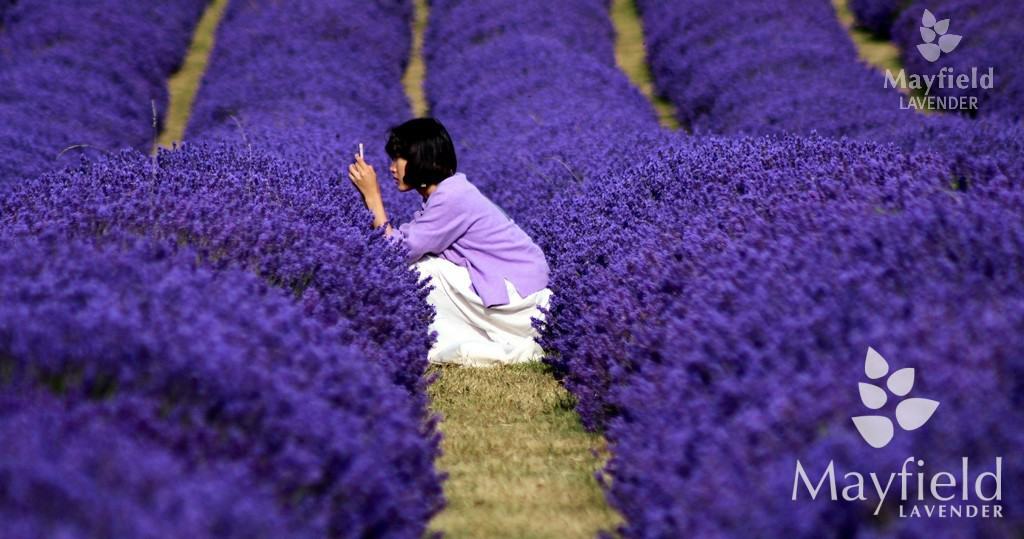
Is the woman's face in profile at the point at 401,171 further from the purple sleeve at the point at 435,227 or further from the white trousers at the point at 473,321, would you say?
the white trousers at the point at 473,321

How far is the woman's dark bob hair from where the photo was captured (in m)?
4.91

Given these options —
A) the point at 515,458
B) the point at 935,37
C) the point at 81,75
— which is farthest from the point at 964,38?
the point at 515,458

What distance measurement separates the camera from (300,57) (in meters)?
11.0

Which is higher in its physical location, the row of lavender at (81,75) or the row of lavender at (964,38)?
the row of lavender at (81,75)

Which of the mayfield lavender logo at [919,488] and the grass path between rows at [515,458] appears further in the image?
the grass path between rows at [515,458]

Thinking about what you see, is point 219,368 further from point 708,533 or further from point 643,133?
point 643,133

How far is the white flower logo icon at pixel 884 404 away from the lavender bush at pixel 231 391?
87 cm

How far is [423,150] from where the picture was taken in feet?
16.1

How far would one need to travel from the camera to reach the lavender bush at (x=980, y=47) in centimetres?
963

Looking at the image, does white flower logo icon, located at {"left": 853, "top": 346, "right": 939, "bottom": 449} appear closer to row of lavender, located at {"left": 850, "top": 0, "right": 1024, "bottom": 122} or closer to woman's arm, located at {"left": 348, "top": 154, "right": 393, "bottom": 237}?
woman's arm, located at {"left": 348, "top": 154, "right": 393, "bottom": 237}

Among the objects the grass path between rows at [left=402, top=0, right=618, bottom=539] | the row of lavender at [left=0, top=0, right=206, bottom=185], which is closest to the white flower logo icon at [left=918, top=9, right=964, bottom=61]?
the row of lavender at [left=0, top=0, right=206, bottom=185]

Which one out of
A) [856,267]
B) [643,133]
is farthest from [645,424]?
[643,133]

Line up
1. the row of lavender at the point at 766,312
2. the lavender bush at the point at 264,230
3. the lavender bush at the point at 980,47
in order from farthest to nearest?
the lavender bush at the point at 980,47
the lavender bush at the point at 264,230
the row of lavender at the point at 766,312

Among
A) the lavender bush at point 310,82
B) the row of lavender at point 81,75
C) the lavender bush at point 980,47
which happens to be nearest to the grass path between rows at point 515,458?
the lavender bush at point 310,82
